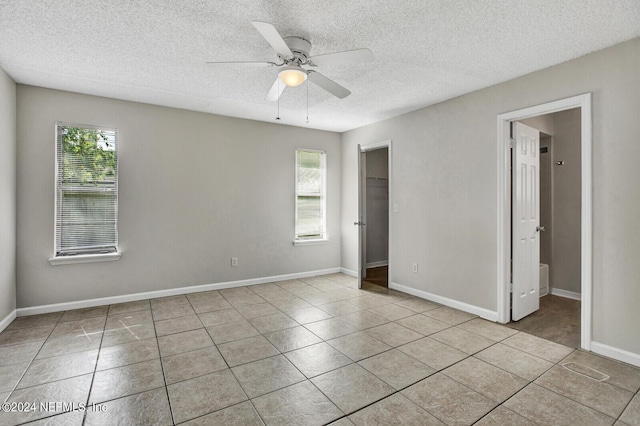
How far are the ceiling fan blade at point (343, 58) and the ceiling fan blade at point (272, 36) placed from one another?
220 mm

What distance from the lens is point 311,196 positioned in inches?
223

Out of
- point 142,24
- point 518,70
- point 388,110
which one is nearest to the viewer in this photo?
point 142,24

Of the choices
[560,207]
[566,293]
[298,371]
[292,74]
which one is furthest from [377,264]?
[292,74]

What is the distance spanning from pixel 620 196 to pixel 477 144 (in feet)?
4.57

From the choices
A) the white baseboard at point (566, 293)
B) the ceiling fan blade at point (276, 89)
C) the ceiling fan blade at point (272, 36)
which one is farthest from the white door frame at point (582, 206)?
the ceiling fan blade at point (272, 36)

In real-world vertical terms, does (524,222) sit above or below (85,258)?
above

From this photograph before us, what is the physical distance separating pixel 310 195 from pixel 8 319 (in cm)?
411

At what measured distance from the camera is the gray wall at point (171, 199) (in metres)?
3.67

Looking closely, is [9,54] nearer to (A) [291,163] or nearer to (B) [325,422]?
(A) [291,163]

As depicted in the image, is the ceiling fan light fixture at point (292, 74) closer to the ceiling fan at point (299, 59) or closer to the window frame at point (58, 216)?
the ceiling fan at point (299, 59)

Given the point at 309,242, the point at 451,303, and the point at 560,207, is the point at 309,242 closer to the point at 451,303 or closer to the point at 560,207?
the point at 451,303

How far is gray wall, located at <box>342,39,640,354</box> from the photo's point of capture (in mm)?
2582

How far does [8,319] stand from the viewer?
11.0 ft

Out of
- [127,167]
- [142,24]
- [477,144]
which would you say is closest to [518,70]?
[477,144]
